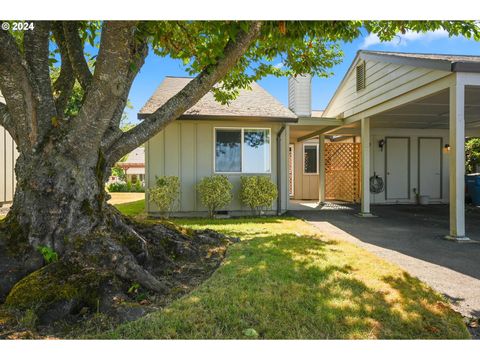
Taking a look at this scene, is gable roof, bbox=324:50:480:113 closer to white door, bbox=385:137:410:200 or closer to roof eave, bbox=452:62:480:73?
roof eave, bbox=452:62:480:73

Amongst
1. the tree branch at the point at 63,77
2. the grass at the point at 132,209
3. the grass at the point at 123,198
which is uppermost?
the tree branch at the point at 63,77

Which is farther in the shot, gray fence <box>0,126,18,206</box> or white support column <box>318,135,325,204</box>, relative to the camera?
white support column <box>318,135,325,204</box>

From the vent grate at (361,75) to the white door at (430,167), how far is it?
481cm

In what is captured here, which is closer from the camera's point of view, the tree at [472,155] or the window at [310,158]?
the tree at [472,155]

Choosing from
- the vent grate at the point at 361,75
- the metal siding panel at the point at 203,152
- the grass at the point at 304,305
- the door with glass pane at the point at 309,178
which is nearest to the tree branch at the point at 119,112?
the grass at the point at 304,305

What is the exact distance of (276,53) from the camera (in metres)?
5.46

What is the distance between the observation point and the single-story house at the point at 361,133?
6027 millimetres

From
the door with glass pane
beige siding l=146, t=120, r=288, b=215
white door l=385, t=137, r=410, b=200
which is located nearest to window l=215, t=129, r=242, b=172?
beige siding l=146, t=120, r=288, b=215

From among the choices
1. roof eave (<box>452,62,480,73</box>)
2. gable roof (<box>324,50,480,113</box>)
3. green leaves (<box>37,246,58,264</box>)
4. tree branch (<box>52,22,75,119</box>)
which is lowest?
green leaves (<box>37,246,58,264</box>)

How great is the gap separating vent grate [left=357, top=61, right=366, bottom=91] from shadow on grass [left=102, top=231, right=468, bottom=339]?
7.50 meters

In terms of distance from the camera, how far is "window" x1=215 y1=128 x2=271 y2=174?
8.75 meters

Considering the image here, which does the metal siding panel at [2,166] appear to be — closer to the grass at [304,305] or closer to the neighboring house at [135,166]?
the grass at [304,305]

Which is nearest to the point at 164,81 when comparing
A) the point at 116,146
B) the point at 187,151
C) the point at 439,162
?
the point at 187,151
